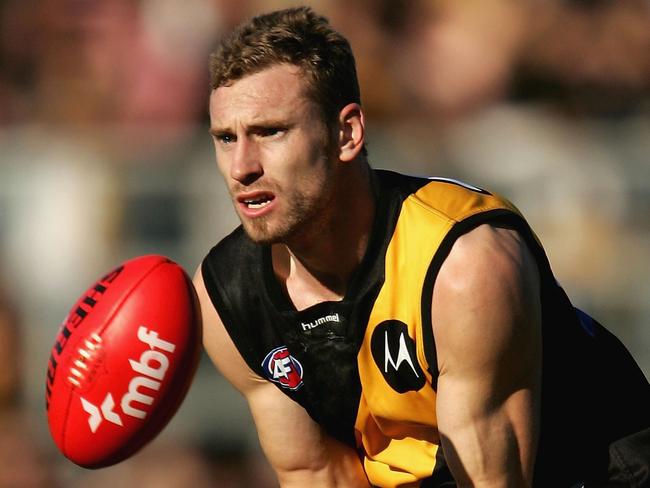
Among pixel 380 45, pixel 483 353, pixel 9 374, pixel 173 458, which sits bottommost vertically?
pixel 173 458

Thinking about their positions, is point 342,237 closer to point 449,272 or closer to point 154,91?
point 449,272

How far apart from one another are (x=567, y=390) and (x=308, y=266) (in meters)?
0.86

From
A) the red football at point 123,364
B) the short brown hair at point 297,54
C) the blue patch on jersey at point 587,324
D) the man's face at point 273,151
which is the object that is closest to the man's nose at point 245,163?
the man's face at point 273,151

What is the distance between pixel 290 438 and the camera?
13.2 ft

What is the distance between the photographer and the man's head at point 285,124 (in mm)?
3566

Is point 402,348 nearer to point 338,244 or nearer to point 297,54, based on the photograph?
point 338,244

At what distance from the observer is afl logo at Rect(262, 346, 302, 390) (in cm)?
388

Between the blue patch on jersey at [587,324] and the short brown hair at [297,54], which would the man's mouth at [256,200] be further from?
the blue patch on jersey at [587,324]

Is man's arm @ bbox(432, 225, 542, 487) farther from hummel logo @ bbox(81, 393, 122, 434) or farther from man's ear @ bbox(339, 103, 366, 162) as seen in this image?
A: hummel logo @ bbox(81, 393, 122, 434)

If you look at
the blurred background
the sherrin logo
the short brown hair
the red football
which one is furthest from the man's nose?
the blurred background

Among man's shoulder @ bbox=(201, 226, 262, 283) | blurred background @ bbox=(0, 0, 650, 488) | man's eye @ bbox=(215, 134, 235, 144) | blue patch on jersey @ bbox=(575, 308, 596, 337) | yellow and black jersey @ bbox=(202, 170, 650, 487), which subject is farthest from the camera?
blurred background @ bbox=(0, 0, 650, 488)

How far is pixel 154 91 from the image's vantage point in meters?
6.77

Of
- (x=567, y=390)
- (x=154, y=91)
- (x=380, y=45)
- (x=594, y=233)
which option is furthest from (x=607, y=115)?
(x=567, y=390)

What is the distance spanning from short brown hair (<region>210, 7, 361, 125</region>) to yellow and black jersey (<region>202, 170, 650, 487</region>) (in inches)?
12.8
